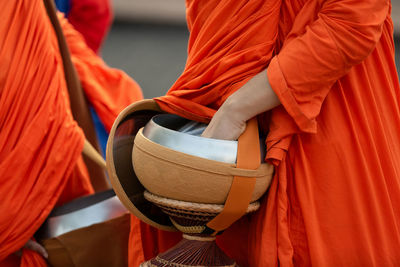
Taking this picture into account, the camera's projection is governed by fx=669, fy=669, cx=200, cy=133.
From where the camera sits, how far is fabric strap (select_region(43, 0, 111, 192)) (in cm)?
204

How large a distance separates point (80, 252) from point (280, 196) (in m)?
0.67

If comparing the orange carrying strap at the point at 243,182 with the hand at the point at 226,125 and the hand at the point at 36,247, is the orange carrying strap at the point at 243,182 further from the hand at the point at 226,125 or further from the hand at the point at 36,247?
the hand at the point at 36,247

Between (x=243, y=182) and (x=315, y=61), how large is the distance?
28 cm

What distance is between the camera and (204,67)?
143 cm

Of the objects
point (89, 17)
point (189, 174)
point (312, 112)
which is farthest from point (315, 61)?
point (89, 17)

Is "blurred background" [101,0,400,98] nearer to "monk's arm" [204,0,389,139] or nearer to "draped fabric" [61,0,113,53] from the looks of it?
"draped fabric" [61,0,113,53]

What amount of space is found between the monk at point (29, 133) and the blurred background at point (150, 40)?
5408mm

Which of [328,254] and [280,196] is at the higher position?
[280,196]

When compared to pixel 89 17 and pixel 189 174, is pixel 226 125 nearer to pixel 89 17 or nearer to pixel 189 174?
pixel 189 174

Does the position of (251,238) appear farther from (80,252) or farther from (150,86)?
(150,86)

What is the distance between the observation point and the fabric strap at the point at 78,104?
6.71 feet

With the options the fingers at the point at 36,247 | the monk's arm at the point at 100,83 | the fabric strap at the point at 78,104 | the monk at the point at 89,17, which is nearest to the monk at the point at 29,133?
the fingers at the point at 36,247

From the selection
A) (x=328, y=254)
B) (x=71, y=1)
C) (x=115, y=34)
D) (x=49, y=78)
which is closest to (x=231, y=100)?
(x=328, y=254)

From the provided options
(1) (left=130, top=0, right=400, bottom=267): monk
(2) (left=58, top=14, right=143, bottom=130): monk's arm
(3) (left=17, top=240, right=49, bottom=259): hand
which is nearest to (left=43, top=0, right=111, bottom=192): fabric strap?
(2) (left=58, top=14, right=143, bottom=130): monk's arm
